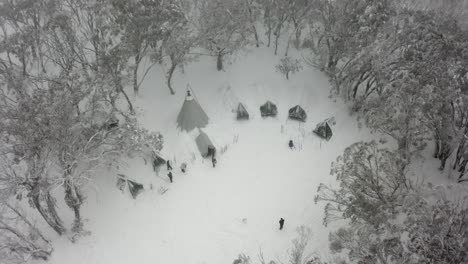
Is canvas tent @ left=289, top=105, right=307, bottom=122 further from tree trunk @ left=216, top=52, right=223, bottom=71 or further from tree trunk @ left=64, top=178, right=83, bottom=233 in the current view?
tree trunk @ left=64, top=178, right=83, bottom=233

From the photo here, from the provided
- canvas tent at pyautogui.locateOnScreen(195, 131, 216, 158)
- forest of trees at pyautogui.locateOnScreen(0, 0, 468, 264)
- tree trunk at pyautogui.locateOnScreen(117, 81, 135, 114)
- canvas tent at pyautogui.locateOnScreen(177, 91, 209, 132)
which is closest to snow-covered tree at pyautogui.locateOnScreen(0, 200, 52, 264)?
forest of trees at pyautogui.locateOnScreen(0, 0, 468, 264)

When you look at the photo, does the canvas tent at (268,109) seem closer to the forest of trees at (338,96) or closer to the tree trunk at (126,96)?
the forest of trees at (338,96)

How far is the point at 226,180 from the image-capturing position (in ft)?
69.1

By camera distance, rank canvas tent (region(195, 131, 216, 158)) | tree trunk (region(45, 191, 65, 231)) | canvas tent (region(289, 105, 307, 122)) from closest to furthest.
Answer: tree trunk (region(45, 191, 65, 231)), canvas tent (region(195, 131, 216, 158)), canvas tent (region(289, 105, 307, 122))

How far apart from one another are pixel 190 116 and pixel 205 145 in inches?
89.5

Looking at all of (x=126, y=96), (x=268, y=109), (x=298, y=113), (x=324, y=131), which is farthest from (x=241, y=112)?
(x=126, y=96)

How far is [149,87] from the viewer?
26422 millimetres

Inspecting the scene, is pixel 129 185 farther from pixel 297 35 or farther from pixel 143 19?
pixel 297 35

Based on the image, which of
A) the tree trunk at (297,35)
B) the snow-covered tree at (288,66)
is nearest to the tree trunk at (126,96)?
the snow-covered tree at (288,66)

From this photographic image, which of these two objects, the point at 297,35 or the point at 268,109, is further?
the point at 297,35

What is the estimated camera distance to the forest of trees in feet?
49.4

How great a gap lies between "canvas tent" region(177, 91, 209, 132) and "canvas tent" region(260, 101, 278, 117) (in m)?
4.17

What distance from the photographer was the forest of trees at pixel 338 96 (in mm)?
15047

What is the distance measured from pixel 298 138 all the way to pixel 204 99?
7.49 m
